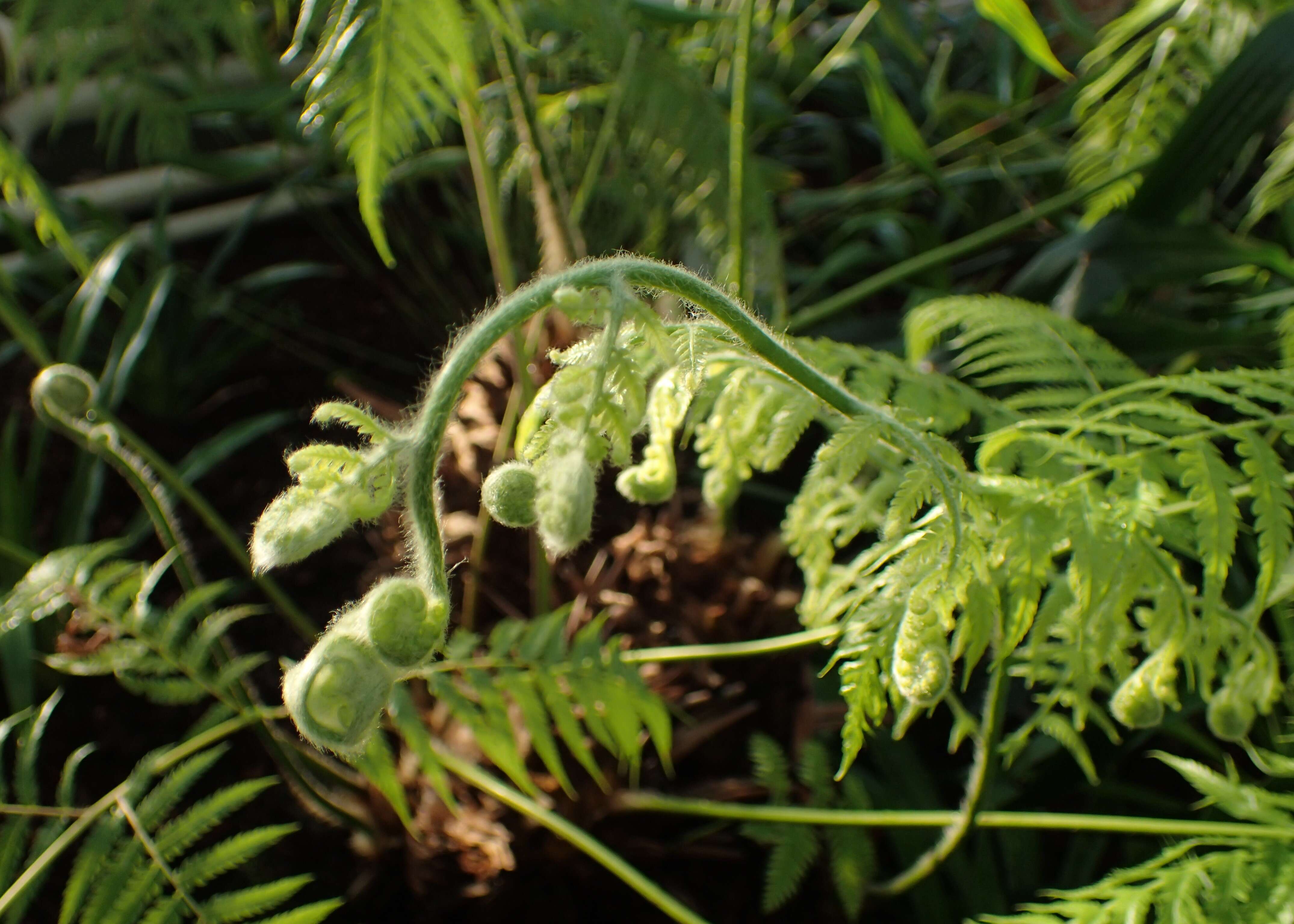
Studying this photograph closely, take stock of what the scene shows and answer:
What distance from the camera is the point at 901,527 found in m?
0.47

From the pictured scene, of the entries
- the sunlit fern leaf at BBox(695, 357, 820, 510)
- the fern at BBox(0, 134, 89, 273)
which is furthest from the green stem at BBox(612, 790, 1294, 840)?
the fern at BBox(0, 134, 89, 273)

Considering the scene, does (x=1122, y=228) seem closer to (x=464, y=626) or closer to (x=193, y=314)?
(x=464, y=626)

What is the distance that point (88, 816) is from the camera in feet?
2.26

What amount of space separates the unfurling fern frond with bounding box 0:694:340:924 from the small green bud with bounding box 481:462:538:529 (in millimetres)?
369

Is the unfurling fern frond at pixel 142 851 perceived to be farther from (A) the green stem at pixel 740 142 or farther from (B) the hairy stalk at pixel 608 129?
(B) the hairy stalk at pixel 608 129

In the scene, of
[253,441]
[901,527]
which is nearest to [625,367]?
[901,527]

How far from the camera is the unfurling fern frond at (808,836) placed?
2.66ft

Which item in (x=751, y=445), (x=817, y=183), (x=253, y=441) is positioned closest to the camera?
(x=751, y=445)

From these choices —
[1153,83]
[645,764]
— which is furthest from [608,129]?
[645,764]

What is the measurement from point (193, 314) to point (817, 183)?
1.26 meters

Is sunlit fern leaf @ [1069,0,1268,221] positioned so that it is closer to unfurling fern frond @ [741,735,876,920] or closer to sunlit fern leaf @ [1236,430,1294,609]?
sunlit fern leaf @ [1236,430,1294,609]

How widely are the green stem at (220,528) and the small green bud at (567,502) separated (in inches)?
15.0

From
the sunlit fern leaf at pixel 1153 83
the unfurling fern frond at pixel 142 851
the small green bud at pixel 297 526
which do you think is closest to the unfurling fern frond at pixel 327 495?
the small green bud at pixel 297 526

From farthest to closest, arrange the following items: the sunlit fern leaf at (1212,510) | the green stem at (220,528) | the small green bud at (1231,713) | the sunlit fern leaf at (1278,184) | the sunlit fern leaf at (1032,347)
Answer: the sunlit fern leaf at (1278,184) → the green stem at (220,528) → the sunlit fern leaf at (1032,347) → the small green bud at (1231,713) → the sunlit fern leaf at (1212,510)
